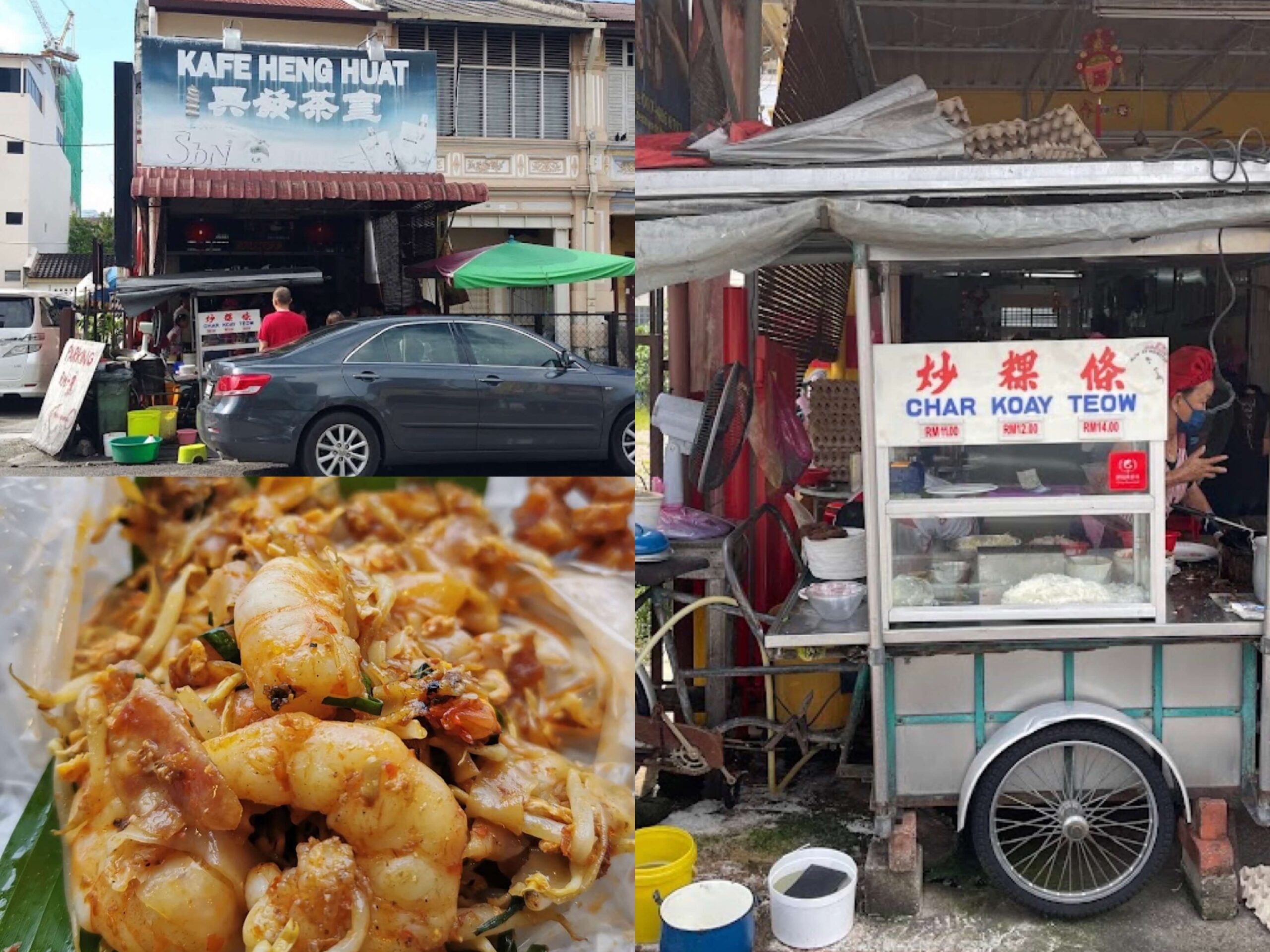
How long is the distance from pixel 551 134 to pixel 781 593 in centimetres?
275

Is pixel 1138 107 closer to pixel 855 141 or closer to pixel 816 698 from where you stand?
pixel 855 141

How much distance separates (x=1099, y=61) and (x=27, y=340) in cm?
469

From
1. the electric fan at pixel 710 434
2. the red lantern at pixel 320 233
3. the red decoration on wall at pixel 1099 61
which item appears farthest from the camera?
the red decoration on wall at pixel 1099 61

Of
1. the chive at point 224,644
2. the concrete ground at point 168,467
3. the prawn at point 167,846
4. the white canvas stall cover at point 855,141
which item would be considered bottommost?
the prawn at point 167,846

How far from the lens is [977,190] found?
3.59 m

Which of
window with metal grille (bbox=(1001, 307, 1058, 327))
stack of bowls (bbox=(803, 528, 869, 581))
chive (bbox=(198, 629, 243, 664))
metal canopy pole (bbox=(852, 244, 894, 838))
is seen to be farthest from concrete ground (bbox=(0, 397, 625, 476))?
window with metal grille (bbox=(1001, 307, 1058, 327))

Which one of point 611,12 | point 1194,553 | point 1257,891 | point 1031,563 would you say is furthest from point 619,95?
point 1257,891

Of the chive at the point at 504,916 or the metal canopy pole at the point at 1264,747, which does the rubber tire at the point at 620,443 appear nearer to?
the chive at the point at 504,916

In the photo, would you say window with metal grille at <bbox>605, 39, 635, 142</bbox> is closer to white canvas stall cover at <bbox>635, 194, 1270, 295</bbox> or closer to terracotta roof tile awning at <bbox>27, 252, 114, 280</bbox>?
white canvas stall cover at <bbox>635, 194, 1270, 295</bbox>

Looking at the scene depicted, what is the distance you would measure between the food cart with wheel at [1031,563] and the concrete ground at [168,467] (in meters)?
0.79

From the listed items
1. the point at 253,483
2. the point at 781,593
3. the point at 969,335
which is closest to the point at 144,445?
the point at 253,483

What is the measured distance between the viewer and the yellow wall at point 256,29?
9.60ft

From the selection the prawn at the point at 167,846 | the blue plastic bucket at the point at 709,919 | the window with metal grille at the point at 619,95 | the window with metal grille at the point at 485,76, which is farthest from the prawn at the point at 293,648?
the window with metal grille at the point at 619,95

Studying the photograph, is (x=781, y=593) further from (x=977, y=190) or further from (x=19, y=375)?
(x=19, y=375)
